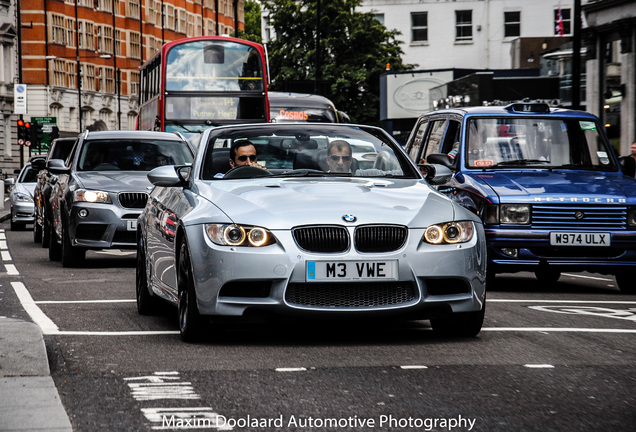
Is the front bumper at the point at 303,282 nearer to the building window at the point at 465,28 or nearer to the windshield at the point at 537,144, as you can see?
the windshield at the point at 537,144

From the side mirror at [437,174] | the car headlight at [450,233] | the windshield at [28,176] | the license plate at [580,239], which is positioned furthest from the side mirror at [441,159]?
the windshield at [28,176]

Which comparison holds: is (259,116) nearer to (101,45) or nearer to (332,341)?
(332,341)

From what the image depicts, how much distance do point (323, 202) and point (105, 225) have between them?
25.7 ft

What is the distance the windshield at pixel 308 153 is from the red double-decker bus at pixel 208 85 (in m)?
20.3

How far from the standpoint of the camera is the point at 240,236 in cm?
762

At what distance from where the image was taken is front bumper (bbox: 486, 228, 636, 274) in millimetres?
12211

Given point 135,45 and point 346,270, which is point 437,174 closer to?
point 346,270

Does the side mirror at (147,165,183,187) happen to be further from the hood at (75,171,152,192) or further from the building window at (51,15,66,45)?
the building window at (51,15,66,45)

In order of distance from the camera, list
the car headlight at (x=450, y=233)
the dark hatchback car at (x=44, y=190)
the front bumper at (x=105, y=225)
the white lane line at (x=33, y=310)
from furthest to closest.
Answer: the dark hatchback car at (x=44, y=190), the front bumper at (x=105, y=225), the white lane line at (x=33, y=310), the car headlight at (x=450, y=233)

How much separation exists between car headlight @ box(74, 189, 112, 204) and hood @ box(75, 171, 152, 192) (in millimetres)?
62

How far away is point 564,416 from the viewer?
5441 mm

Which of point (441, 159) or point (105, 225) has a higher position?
point (441, 159)

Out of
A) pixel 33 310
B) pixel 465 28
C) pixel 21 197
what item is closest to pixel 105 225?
pixel 33 310

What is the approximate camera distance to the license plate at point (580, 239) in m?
12.2
